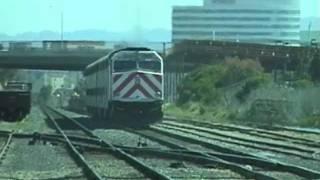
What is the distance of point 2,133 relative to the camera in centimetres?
3706

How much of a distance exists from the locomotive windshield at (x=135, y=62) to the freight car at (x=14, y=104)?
32.6 ft

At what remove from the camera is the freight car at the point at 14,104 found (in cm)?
5294

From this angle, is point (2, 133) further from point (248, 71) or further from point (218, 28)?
point (218, 28)

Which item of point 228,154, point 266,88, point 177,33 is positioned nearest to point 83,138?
point 228,154

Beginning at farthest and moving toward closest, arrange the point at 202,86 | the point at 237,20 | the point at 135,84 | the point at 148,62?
the point at 237,20
the point at 202,86
the point at 148,62
the point at 135,84

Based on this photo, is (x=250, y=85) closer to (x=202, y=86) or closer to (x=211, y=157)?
(x=202, y=86)

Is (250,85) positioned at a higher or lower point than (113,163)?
higher

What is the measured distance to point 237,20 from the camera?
166500 millimetres

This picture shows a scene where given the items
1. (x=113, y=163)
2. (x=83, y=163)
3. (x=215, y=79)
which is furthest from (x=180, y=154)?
(x=215, y=79)


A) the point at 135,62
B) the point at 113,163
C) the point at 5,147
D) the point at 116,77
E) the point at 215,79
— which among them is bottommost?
the point at 5,147

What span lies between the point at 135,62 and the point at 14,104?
36.3ft

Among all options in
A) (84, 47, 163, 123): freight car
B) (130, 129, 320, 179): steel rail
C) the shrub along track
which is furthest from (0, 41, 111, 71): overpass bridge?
(130, 129, 320, 179): steel rail

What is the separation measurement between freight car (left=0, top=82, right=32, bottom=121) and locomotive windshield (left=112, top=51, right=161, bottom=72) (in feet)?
32.6

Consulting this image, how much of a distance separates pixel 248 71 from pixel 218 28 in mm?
95979
